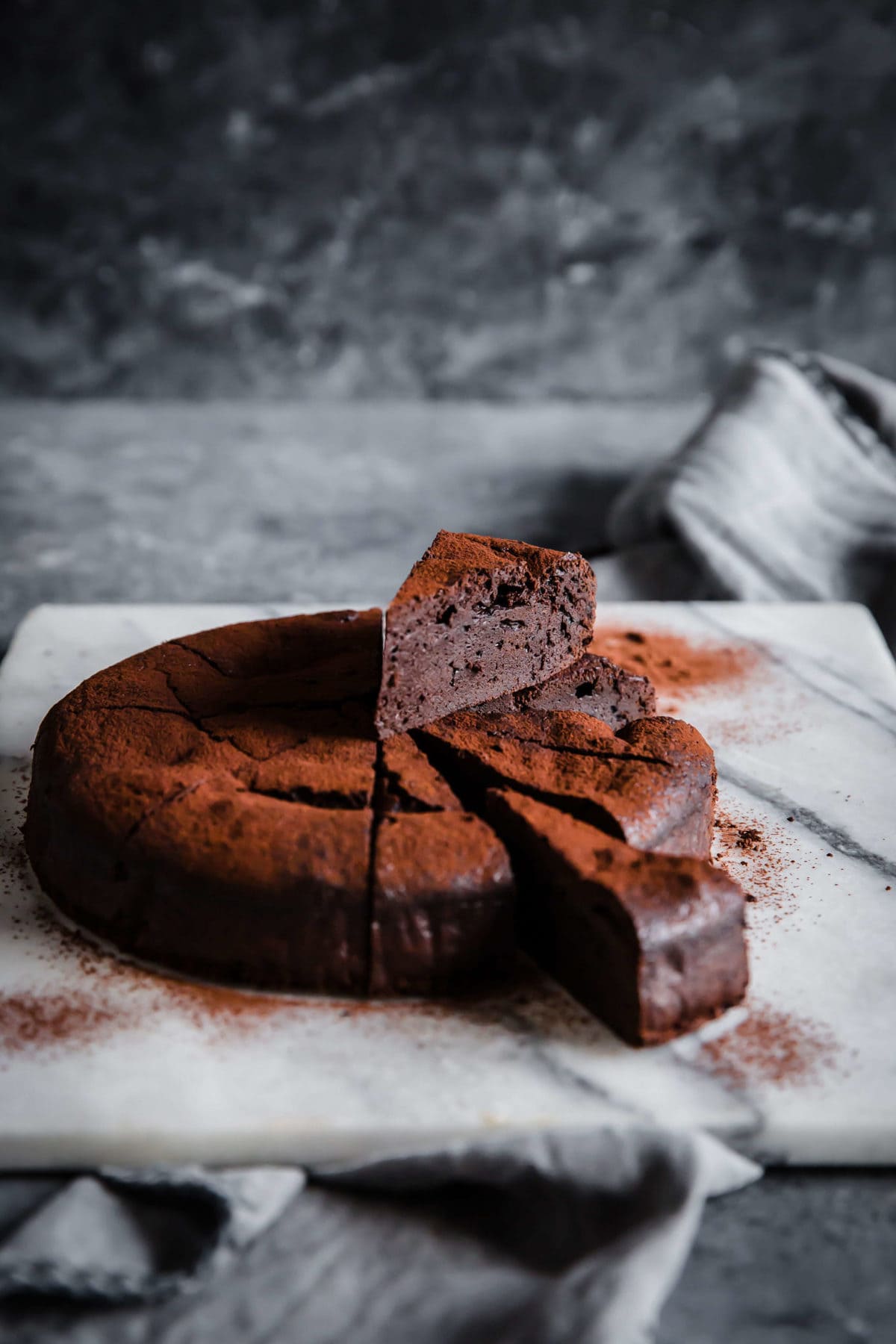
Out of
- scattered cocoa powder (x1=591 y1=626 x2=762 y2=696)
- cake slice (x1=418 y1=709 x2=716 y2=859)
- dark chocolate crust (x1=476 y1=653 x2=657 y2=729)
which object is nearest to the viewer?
cake slice (x1=418 y1=709 x2=716 y2=859)

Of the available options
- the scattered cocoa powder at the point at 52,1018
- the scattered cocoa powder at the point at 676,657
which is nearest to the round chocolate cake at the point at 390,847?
the scattered cocoa powder at the point at 52,1018

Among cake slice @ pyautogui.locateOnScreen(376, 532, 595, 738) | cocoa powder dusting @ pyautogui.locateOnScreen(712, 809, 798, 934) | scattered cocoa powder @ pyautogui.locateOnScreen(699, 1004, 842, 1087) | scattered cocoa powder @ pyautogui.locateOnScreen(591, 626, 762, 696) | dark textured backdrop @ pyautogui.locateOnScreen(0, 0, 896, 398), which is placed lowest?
scattered cocoa powder @ pyautogui.locateOnScreen(699, 1004, 842, 1087)

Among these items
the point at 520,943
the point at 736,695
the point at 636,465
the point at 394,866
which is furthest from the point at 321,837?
the point at 636,465

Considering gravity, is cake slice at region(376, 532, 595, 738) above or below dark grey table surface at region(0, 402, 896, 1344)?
above

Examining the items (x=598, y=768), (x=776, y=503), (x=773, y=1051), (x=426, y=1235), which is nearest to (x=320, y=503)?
(x=776, y=503)

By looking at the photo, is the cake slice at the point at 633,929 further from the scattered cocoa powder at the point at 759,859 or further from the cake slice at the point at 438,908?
the scattered cocoa powder at the point at 759,859

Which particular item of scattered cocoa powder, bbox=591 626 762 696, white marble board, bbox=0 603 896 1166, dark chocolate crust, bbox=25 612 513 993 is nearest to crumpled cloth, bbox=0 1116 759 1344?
white marble board, bbox=0 603 896 1166

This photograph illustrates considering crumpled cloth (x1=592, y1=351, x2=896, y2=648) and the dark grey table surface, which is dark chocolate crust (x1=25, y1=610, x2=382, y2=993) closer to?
the dark grey table surface

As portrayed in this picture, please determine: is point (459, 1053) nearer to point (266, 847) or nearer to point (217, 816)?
point (266, 847)
